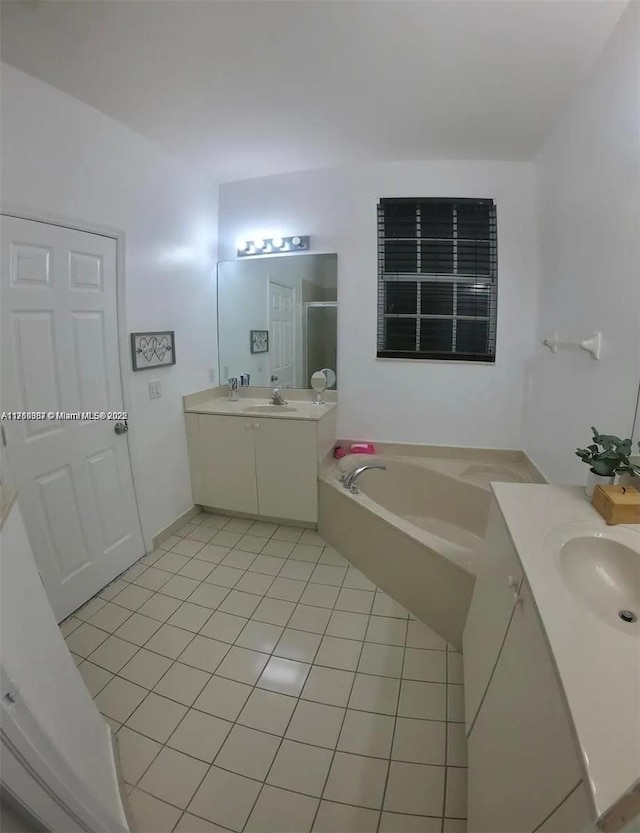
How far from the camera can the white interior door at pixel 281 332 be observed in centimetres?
279

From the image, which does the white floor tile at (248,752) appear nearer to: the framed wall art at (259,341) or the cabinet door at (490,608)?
the cabinet door at (490,608)

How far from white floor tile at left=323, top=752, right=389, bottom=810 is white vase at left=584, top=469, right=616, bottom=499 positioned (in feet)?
3.73

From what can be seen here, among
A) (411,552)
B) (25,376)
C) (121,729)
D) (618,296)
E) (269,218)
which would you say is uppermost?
(269,218)

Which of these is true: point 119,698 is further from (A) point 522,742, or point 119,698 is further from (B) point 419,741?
(A) point 522,742

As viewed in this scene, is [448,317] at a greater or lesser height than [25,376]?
greater

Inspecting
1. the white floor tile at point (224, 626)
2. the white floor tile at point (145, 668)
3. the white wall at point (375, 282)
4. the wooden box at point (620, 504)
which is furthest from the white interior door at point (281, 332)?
the wooden box at point (620, 504)

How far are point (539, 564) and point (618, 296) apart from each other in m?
1.16

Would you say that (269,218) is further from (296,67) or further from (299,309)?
(296,67)

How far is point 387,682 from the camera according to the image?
4.79 feet

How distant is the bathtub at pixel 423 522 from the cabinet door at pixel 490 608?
24 centimetres

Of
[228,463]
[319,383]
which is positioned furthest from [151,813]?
[319,383]

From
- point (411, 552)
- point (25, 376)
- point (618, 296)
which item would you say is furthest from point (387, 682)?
point (25, 376)

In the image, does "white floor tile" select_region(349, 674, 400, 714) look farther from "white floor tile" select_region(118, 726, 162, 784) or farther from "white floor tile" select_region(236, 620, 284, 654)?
"white floor tile" select_region(118, 726, 162, 784)

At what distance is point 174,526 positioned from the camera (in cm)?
254
